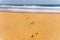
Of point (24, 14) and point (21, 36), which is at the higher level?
point (24, 14)

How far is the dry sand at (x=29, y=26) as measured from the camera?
2.97 feet

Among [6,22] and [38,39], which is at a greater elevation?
[6,22]

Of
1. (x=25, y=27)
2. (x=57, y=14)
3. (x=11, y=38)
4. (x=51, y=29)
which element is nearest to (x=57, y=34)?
(x=51, y=29)

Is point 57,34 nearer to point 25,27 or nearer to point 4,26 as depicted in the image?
point 25,27

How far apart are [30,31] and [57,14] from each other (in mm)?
262

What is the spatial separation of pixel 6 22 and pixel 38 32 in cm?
28

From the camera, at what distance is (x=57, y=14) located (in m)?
0.89

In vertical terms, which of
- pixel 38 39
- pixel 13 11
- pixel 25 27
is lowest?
pixel 38 39

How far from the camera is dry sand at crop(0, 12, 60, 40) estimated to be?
2.97 ft

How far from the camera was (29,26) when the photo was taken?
930 mm

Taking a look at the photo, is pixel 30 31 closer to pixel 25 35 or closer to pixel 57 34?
pixel 25 35

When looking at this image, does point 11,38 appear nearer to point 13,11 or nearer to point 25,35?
point 25,35

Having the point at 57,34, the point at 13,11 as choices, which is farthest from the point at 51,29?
the point at 13,11

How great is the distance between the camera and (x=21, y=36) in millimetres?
955
